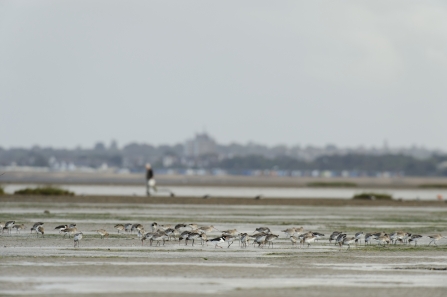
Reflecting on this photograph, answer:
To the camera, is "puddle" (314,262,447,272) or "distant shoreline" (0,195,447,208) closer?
"puddle" (314,262,447,272)

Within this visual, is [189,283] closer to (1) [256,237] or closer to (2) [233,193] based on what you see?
(1) [256,237]

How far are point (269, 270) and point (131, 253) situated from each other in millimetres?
4186

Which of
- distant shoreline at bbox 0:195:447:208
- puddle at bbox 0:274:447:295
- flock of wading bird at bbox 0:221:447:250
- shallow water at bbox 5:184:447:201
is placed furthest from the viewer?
shallow water at bbox 5:184:447:201

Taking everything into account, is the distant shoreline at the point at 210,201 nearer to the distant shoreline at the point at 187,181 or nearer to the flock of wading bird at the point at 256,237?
the flock of wading bird at the point at 256,237

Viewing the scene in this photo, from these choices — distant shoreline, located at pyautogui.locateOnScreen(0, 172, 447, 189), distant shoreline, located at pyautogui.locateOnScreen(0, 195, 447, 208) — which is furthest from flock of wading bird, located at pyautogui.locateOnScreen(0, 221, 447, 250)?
distant shoreline, located at pyautogui.locateOnScreen(0, 172, 447, 189)

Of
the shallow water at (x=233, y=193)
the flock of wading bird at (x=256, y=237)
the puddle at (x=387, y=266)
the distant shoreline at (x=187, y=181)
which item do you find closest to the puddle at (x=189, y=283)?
the puddle at (x=387, y=266)

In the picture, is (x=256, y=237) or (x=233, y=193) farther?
(x=233, y=193)

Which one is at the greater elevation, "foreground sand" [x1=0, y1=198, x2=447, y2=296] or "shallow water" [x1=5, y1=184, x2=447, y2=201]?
"shallow water" [x1=5, y1=184, x2=447, y2=201]

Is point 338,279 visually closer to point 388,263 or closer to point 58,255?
point 388,263

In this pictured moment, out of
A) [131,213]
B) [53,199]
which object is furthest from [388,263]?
[53,199]

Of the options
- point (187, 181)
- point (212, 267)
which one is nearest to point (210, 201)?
point (212, 267)

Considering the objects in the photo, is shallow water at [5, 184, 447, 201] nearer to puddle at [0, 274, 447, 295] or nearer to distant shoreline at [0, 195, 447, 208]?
distant shoreline at [0, 195, 447, 208]

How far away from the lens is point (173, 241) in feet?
84.2

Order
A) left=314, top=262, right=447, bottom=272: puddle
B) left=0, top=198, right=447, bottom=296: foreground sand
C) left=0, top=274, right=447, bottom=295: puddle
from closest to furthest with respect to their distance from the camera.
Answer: left=0, top=274, right=447, bottom=295: puddle < left=0, top=198, right=447, bottom=296: foreground sand < left=314, top=262, right=447, bottom=272: puddle
